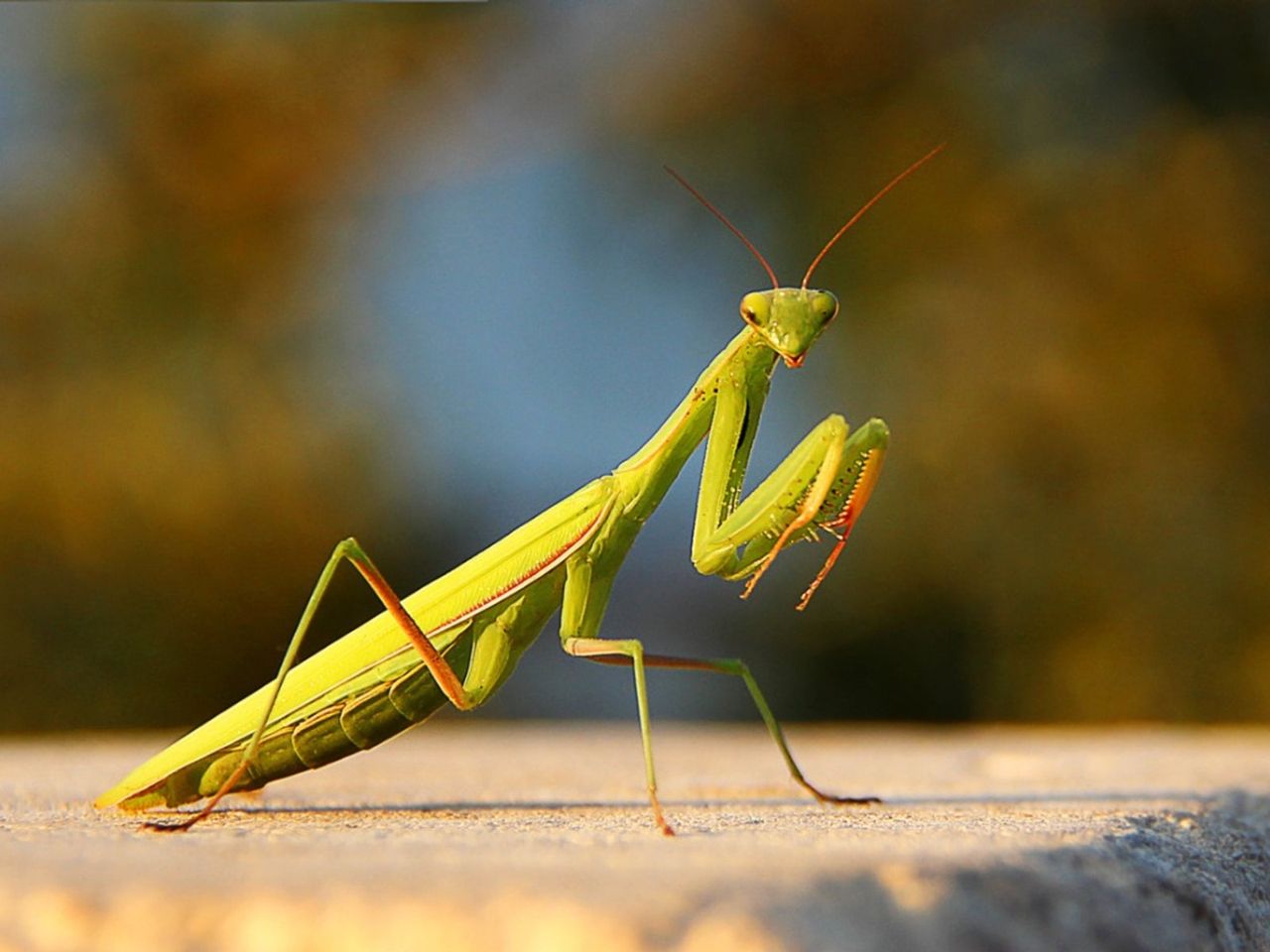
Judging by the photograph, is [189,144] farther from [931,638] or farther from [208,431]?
[931,638]

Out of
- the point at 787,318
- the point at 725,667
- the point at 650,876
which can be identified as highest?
the point at 787,318

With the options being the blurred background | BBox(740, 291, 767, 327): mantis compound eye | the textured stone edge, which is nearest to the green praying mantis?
BBox(740, 291, 767, 327): mantis compound eye

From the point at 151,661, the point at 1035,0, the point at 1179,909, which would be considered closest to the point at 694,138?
the point at 1035,0

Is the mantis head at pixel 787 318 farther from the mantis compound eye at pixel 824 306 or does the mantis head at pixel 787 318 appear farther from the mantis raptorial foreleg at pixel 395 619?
the mantis raptorial foreleg at pixel 395 619

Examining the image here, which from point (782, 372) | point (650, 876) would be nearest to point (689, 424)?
point (650, 876)

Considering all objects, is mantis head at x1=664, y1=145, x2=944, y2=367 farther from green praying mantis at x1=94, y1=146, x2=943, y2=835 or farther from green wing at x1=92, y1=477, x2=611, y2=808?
green wing at x1=92, y1=477, x2=611, y2=808

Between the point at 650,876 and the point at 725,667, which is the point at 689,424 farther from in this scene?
the point at 650,876
